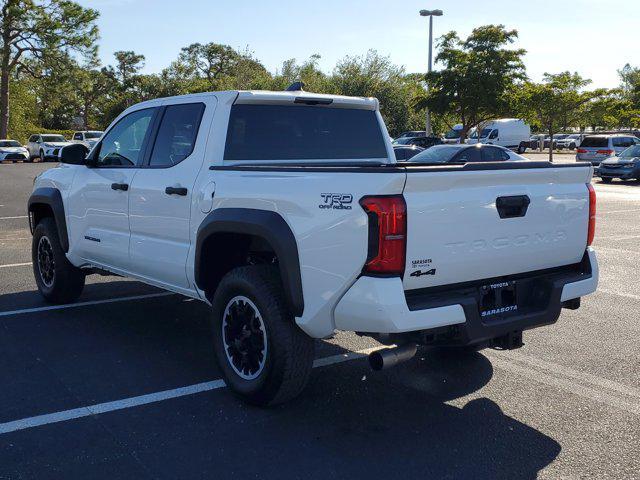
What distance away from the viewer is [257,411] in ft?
14.0

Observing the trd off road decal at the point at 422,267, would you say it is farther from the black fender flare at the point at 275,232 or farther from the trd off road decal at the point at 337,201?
the black fender flare at the point at 275,232

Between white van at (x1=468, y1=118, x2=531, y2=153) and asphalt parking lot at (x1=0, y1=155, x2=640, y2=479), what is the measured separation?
1627 inches

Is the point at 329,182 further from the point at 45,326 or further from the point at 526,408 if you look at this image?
the point at 45,326

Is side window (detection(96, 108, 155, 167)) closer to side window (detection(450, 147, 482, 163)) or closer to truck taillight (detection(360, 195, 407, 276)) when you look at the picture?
truck taillight (detection(360, 195, 407, 276))

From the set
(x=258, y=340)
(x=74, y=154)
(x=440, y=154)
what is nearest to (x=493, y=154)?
(x=440, y=154)

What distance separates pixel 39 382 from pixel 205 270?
1.34 metres

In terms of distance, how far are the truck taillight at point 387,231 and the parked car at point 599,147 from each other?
29036mm

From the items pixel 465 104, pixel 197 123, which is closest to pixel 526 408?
pixel 197 123

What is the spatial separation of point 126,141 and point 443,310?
134 inches

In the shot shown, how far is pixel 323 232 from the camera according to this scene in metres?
3.77

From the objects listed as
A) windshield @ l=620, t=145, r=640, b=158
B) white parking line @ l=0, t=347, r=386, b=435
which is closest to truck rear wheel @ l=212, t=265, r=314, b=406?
white parking line @ l=0, t=347, r=386, b=435

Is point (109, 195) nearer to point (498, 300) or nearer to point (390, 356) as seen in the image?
point (390, 356)

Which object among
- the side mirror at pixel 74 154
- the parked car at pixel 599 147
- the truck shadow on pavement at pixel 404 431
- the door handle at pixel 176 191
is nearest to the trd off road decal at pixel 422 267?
the truck shadow on pavement at pixel 404 431

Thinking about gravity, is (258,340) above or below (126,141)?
below
